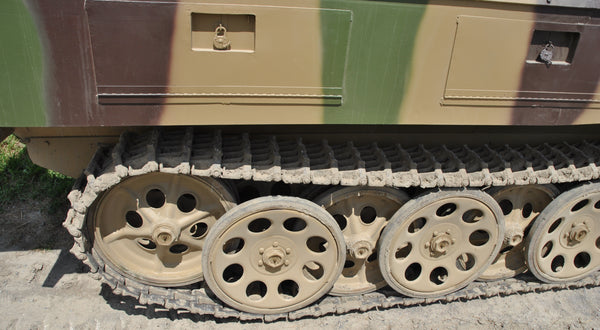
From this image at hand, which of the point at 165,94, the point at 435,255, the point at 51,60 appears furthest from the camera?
the point at 435,255

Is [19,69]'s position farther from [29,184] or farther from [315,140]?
[29,184]

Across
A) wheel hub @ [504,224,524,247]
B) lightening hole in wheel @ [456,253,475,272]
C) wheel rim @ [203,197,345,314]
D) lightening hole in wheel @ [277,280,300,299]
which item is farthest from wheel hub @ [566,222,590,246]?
lightening hole in wheel @ [277,280,300,299]

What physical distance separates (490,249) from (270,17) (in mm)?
2101

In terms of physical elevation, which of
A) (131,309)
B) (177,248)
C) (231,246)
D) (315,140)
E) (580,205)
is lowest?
(131,309)

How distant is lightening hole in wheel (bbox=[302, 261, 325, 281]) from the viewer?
3.08 meters

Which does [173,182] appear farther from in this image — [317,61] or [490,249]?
[490,249]

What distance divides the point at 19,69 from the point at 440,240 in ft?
8.12

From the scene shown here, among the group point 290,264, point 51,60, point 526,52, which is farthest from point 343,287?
point 51,60

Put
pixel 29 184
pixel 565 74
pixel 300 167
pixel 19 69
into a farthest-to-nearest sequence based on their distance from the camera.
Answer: pixel 29 184, pixel 300 167, pixel 565 74, pixel 19 69

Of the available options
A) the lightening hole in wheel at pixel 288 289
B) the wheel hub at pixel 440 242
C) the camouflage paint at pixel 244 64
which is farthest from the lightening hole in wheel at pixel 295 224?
the camouflage paint at pixel 244 64

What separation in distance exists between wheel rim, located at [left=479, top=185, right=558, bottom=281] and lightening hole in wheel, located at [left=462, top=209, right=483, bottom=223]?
0.15m

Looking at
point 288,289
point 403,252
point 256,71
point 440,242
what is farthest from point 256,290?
point 256,71

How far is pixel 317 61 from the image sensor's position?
2230 mm

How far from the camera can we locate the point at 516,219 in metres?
3.28
